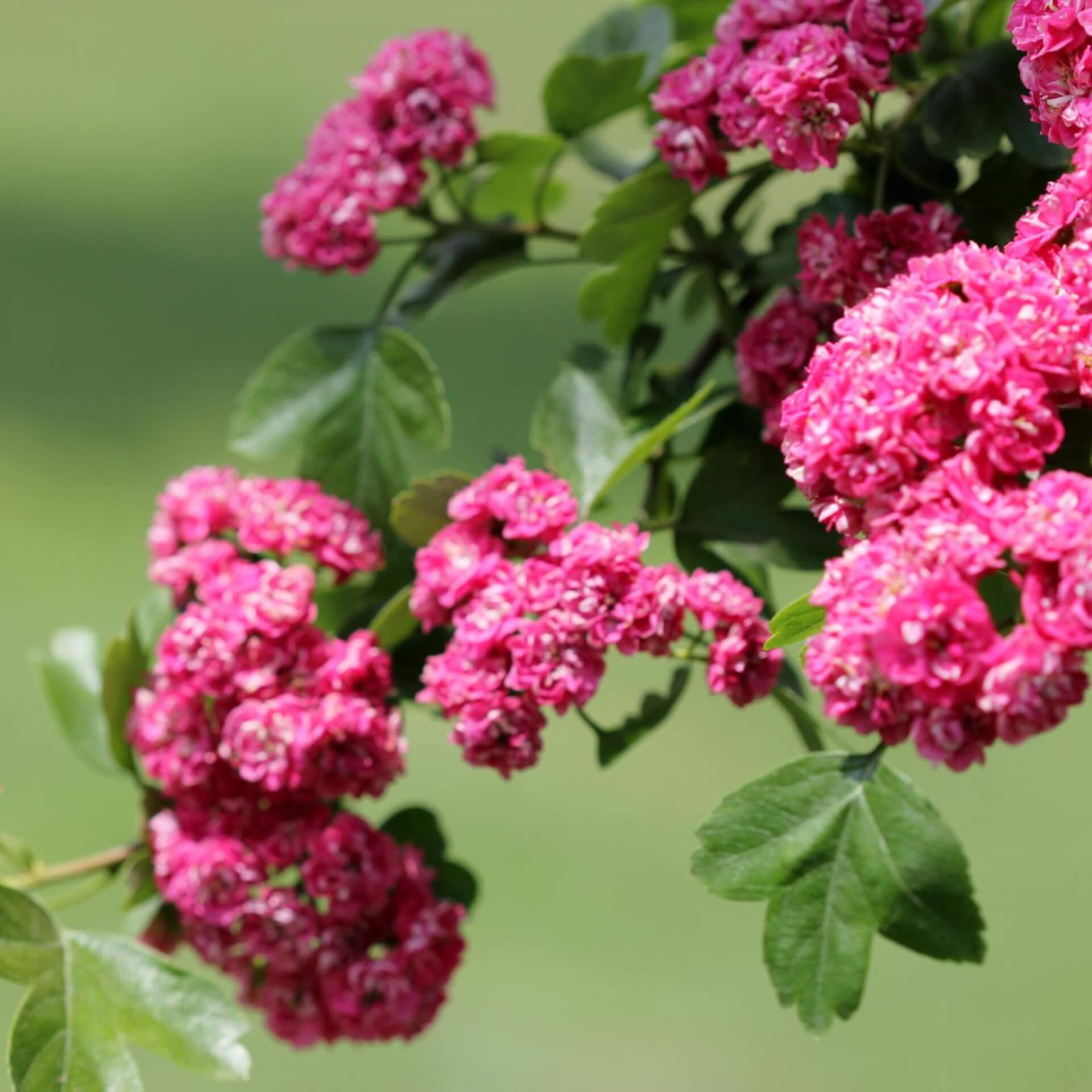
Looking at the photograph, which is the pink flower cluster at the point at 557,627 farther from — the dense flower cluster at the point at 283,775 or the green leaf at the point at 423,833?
the green leaf at the point at 423,833

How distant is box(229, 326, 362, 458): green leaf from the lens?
77cm

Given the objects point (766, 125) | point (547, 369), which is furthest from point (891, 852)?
point (547, 369)

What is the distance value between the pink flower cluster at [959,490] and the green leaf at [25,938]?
375 mm

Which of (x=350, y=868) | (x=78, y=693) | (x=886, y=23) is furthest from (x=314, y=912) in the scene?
(x=886, y=23)

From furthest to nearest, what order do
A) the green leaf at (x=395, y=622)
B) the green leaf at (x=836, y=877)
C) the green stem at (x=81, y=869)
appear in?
the green stem at (x=81, y=869) < the green leaf at (x=395, y=622) < the green leaf at (x=836, y=877)

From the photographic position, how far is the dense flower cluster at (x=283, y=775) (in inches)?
26.2

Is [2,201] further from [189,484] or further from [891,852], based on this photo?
[891,852]

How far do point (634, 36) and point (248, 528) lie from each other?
0.33 meters

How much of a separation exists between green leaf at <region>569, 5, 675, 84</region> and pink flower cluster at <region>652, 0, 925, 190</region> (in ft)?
0.45

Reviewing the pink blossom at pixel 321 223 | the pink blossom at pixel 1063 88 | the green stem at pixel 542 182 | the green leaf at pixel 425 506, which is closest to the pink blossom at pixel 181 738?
the green leaf at pixel 425 506

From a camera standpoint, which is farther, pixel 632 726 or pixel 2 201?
pixel 2 201

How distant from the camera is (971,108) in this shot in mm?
628

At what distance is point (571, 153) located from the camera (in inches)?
35.1

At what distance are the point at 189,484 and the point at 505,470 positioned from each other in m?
0.20
